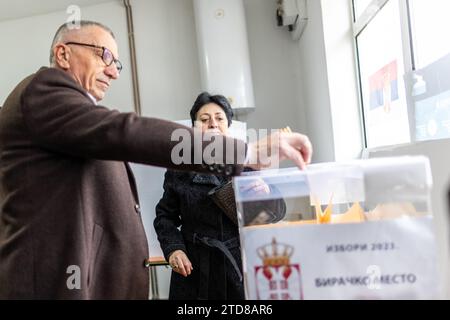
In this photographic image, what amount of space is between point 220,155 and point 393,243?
273mm

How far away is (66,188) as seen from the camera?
26.6 inches

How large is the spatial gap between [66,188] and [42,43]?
275 centimetres

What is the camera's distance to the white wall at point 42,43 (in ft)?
9.51

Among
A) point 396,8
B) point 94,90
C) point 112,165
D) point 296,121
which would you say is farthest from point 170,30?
point 112,165

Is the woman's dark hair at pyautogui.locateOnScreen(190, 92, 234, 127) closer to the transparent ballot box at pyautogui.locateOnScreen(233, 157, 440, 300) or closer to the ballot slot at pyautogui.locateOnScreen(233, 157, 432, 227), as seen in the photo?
the ballot slot at pyautogui.locateOnScreen(233, 157, 432, 227)

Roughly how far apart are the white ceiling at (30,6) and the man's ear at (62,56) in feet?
7.48

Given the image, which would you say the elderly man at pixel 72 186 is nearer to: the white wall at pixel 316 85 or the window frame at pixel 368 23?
the window frame at pixel 368 23

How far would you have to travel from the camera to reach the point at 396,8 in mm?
1512

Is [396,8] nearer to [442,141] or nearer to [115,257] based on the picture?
[442,141]

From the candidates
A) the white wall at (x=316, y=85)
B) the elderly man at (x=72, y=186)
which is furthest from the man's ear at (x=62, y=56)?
the white wall at (x=316, y=85)

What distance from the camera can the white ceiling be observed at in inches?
108

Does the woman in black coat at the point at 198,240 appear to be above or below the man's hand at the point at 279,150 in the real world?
below

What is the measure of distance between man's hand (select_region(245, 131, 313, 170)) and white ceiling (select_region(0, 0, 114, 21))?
8.91 ft

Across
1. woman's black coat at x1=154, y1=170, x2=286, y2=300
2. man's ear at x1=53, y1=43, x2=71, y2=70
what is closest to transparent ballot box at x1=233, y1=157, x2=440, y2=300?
man's ear at x1=53, y1=43, x2=71, y2=70
